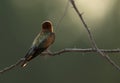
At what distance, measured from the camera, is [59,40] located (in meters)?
14.0

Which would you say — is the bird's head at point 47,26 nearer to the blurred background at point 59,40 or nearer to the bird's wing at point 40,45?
the bird's wing at point 40,45

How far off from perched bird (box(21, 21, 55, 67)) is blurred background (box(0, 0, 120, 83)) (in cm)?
752

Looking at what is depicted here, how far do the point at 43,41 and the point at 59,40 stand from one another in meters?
10.2

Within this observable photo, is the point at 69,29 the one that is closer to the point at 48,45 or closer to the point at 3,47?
the point at 3,47

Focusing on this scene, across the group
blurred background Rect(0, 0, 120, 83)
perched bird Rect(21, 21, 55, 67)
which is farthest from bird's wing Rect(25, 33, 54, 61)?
blurred background Rect(0, 0, 120, 83)

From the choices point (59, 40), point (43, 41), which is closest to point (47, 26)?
point (43, 41)

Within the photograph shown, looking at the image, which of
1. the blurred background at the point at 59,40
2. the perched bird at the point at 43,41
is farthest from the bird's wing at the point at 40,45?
the blurred background at the point at 59,40

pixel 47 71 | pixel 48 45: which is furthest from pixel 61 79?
pixel 48 45

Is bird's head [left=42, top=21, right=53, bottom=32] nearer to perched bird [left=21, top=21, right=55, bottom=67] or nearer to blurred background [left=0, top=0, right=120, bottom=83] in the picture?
perched bird [left=21, top=21, right=55, bottom=67]

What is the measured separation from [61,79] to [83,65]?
57cm

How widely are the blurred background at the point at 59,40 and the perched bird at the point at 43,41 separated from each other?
7.52 metres

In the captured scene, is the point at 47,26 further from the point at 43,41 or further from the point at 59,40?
the point at 59,40

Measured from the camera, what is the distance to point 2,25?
1359 centimetres

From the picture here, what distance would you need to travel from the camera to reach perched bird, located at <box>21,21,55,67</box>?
355 cm
